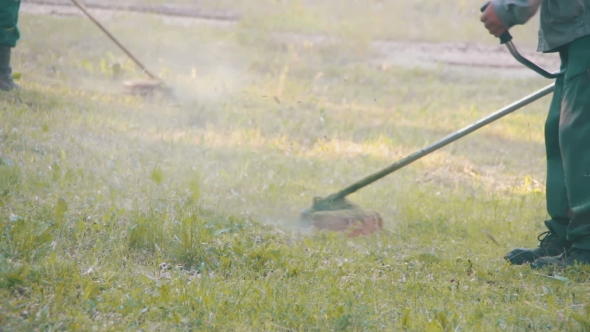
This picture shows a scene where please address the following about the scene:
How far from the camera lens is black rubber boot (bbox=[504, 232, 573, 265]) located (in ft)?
12.8

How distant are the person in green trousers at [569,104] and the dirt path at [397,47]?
6.98m

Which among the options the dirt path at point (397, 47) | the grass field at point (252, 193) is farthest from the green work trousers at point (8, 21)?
the dirt path at point (397, 47)

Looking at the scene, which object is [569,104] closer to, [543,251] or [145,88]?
[543,251]

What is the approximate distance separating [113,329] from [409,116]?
6200mm

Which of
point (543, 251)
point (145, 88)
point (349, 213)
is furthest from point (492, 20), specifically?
point (145, 88)

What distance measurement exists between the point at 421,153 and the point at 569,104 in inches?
38.8

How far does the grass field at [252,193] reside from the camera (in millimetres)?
2881

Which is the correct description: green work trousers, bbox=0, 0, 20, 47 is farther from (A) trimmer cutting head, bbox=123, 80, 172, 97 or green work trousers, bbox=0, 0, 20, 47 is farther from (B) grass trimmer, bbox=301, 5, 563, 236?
(B) grass trimmer, bbox=301, 5, 563, 236

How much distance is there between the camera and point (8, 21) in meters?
6.36

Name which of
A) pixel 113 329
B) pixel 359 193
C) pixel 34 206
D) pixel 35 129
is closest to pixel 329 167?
pixel 359 193

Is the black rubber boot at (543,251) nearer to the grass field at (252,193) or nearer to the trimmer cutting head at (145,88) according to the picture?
the grass field at (252,193)

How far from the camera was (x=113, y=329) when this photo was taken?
2564mm

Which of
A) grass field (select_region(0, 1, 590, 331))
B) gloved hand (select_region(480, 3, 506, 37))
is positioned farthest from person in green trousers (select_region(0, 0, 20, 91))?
gloved hand (select_region(480, 3, 506, 37))

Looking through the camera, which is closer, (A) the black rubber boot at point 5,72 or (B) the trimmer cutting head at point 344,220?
(B) the trimmer cutting head at point 344,220
